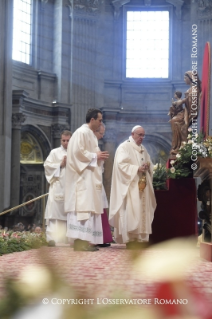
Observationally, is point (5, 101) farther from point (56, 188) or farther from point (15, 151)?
point (56, 188)

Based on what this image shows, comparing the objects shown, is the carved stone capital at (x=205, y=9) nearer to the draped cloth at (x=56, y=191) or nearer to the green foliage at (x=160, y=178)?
the green foliage at (x=160, y=178)

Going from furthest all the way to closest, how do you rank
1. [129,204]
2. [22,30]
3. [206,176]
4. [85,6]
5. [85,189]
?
[85,6]
[22,30]
[129,204]
[85,189]
[206,176]

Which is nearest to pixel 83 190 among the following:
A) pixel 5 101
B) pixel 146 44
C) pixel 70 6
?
pixel 5 101

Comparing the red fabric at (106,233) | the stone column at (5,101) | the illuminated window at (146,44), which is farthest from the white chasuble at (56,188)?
the illuminated window at (146,44)

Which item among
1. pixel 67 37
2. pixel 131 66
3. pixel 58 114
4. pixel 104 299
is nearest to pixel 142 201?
pixel 104 299

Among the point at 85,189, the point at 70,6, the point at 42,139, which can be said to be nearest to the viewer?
the point at 85,189

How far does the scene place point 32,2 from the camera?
799 inches

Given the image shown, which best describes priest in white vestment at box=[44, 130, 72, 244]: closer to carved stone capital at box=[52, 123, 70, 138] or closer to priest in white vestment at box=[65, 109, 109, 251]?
priest in white vestment at box=[65, 109, 109, 251]

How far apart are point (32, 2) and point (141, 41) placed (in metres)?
4.43

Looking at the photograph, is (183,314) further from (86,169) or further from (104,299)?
(86,169)

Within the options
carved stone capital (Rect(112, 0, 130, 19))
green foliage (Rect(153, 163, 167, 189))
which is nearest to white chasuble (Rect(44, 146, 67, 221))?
green foliage (Rect(153, 163, 167, 189))

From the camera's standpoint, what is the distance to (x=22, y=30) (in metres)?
19.9

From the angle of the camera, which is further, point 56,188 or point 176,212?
point 56,188

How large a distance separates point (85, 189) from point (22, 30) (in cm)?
1390
